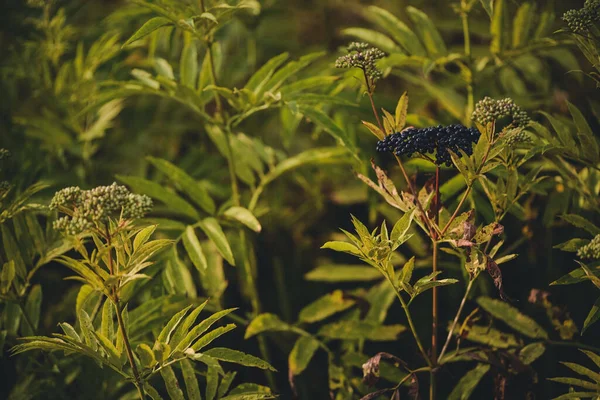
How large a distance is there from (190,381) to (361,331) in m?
0.67

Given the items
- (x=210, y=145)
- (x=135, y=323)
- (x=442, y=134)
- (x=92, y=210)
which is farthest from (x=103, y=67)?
(x=442, y=134)

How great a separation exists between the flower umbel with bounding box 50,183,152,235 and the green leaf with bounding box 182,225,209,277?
0.41 m

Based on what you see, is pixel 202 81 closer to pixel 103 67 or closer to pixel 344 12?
pixel 103 67

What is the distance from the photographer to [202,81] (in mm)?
2041

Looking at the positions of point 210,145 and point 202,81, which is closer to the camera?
point 202,81

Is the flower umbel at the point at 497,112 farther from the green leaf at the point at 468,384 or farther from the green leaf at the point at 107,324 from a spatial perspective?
the green leaf at the point at 107,324

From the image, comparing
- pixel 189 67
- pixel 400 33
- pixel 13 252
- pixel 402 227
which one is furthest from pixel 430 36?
pixel 13 252

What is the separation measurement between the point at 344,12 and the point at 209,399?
3.33m

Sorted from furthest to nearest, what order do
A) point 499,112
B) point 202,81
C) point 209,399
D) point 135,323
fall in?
point 202,81
point 135,323
point 209,399
point 499,112

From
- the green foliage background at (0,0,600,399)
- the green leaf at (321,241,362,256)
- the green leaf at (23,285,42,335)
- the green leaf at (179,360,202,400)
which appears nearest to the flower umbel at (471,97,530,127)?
the green foliage background at (0,0,600,399)

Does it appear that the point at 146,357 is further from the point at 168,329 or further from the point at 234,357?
the point at 234,357

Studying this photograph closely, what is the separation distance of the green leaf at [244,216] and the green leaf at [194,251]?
0.16m

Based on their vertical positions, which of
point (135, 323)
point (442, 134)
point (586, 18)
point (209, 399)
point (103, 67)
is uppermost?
point (103, 67)

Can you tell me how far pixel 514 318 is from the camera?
6.37 feet
